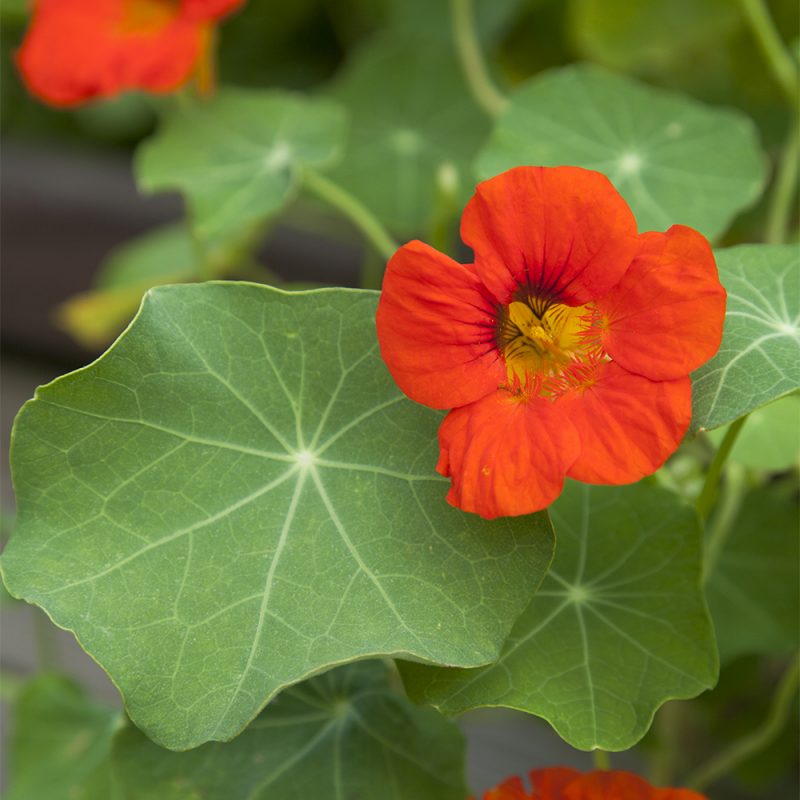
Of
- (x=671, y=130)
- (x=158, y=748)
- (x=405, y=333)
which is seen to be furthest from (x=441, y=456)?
(x=671, y=130)

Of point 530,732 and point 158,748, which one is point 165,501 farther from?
point 530,732

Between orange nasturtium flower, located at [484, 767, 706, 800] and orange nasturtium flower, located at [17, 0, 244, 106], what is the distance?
0.64 m

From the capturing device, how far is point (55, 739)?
949 mm

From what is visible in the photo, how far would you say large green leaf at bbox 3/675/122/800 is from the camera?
0.91 m

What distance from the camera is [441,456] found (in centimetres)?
55

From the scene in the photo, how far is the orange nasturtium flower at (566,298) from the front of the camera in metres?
0.53

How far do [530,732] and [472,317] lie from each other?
86 centimetres

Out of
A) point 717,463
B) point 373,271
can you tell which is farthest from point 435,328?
point 373,271

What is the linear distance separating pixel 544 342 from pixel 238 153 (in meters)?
0.53

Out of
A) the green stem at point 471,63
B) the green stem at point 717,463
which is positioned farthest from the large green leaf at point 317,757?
the green stem at point 471,63

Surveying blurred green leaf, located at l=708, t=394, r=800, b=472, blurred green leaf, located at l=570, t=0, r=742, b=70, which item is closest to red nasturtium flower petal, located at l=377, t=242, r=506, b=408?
blurred green leaf, located at l=708, t=394, r=800, b=472

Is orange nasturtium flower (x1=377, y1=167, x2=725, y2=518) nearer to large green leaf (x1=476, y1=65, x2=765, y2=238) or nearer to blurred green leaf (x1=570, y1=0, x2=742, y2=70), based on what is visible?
large green leaf (x1=476, y1=65, x2=765, y2=238)

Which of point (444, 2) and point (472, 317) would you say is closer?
point (472, 317)

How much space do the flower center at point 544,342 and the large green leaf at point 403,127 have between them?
60 cm
